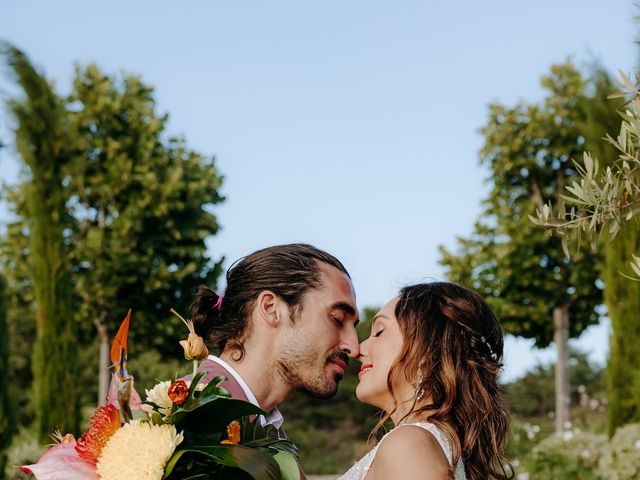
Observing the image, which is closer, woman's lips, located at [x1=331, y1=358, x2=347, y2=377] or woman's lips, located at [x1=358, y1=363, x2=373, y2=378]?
woman's lips, located at [x1=358, y1=363, x2=373, y2=378]

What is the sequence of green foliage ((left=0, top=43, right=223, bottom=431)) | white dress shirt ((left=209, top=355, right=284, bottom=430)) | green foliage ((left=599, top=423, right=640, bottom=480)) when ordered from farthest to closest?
green foliage ((left=0, top=43, right=223, bottom=431))
green foliage ((left=599, top=423, right=640, bottom=480))
white dress shirt ((left=209, top=355, right=284, bottom=430))

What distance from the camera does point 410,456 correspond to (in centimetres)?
252

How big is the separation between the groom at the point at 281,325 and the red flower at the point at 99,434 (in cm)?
134

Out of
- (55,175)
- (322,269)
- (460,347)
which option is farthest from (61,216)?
→ (460,347)

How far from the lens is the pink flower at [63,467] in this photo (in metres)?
2.15

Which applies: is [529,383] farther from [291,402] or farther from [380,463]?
[380,463]

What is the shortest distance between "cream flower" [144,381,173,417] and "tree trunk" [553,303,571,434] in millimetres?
13448

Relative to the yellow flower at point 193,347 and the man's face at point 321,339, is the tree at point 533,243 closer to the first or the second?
the man's face at point 321,339

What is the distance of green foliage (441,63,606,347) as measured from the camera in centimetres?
1513

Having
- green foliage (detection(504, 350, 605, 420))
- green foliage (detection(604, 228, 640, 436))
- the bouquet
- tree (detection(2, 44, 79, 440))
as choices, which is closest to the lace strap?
the bouquet

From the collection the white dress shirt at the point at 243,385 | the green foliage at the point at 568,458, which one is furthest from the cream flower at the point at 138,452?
the green foliage at the point at 568,458

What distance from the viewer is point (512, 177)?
52.5ft

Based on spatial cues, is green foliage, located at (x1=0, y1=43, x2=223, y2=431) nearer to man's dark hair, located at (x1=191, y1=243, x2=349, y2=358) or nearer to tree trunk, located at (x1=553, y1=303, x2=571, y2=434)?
tree trunk, located at (x1=553, y1=303, x2=571, y2=434)

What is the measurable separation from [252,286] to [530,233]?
11.9m
